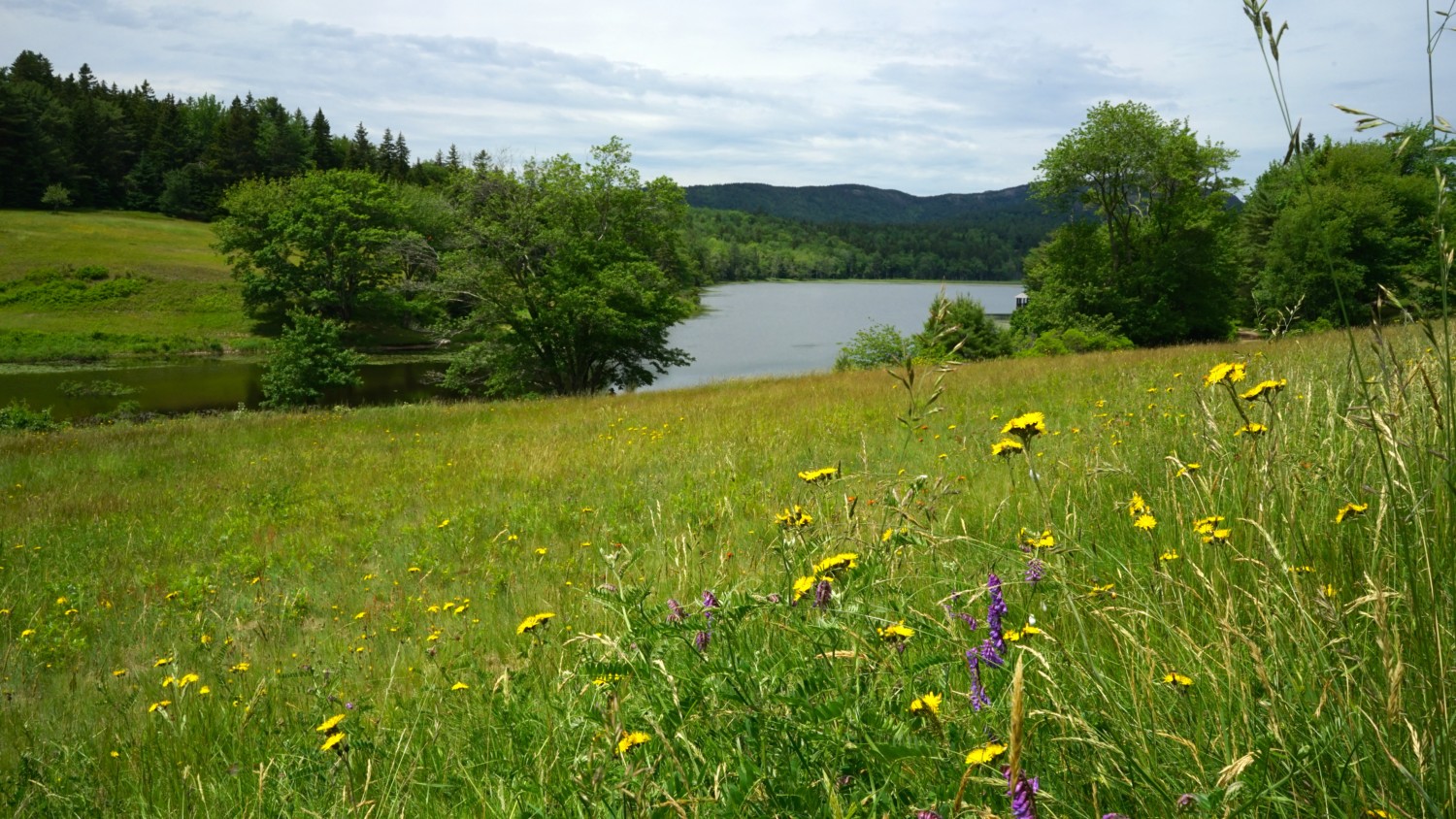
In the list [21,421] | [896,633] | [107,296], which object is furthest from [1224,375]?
[107,296]

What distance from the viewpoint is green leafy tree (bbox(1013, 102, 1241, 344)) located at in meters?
34.1

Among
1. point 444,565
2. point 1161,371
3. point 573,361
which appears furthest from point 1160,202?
point 444,565

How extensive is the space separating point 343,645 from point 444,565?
1.27m

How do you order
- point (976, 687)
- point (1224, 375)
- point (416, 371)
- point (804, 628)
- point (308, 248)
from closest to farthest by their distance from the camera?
point (976, 687) < point (804, 628) < point (1224, 375) < point (416, 371) < point (308, 248)

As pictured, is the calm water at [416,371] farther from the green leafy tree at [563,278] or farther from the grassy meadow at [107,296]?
the grassy meadow at [107,296]

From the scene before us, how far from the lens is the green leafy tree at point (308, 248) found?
49.5 m

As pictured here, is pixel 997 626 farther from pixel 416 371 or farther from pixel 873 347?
pixel 416 371

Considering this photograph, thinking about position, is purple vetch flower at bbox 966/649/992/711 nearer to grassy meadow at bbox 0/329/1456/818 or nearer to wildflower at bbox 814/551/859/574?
grassy meadow at bbox 0/329/1456/818

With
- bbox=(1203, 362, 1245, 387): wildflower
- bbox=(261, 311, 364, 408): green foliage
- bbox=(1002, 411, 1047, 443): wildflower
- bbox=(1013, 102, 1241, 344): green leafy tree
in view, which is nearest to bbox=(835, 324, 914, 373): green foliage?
bbox=(1013, 102, 1241, 344): green leafy tree

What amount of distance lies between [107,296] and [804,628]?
61.7m

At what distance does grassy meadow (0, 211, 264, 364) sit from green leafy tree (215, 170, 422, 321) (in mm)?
2944

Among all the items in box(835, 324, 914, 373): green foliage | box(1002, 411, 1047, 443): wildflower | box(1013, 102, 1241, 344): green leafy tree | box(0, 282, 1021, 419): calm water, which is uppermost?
box(1013, 102, 1241, 344): green leafy tree

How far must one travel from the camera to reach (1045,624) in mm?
2160

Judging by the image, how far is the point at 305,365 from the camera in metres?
25.0
